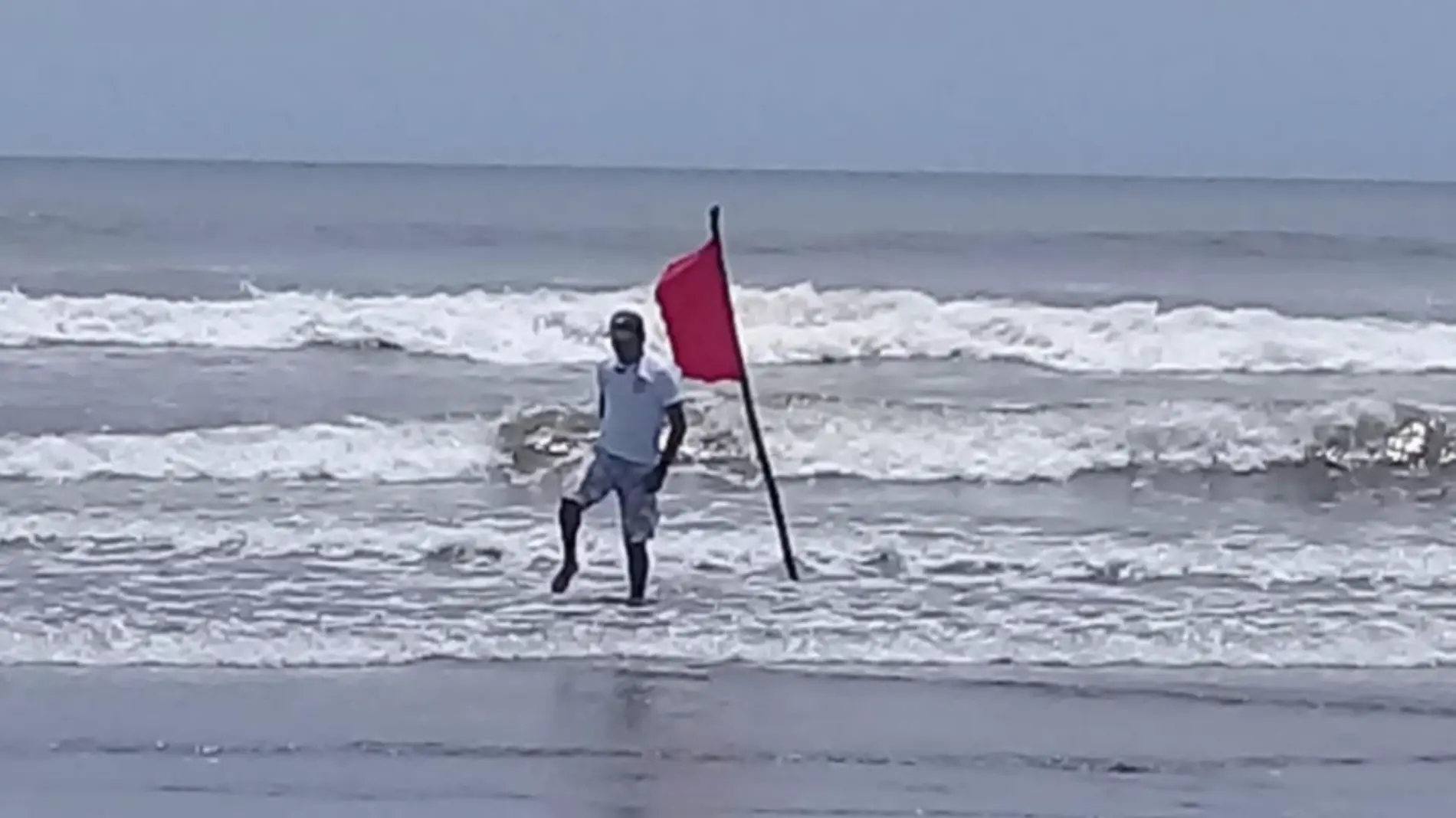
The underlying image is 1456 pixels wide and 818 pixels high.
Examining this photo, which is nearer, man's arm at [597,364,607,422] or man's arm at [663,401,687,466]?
man's arm at [663,401,687,466]

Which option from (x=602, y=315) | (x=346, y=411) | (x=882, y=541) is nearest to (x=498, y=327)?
(x=602, y=315)

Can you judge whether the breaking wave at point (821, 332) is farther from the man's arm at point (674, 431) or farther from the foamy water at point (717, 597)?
the man's arm at point (674, 431)

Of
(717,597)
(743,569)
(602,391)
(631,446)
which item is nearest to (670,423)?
(631,446)

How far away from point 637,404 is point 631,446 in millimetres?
214

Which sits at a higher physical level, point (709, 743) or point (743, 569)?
point (743, 569)

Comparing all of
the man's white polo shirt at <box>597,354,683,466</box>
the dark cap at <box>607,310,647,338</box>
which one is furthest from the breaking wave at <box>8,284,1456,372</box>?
the dark cap at <box>607,310,647,338</box>

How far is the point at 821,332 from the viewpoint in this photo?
2353 cm

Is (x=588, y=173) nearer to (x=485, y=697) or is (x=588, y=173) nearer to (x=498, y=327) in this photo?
(x=498, y=327)

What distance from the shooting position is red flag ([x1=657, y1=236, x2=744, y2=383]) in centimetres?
1005

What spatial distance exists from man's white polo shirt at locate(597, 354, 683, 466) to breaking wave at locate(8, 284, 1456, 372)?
1147 cm

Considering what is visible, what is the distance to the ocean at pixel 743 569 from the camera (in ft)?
24.3

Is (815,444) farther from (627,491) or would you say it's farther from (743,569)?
(627,491)

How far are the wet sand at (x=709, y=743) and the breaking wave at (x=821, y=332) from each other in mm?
13289

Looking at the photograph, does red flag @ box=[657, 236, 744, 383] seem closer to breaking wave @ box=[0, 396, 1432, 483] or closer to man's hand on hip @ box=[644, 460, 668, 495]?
man's hand on hip @ box=[644, 460, 668, 495]
